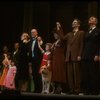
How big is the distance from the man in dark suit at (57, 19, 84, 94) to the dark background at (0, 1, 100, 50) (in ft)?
10.5

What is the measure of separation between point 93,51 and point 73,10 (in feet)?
13.8

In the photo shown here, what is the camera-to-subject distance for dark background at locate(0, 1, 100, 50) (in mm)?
14000

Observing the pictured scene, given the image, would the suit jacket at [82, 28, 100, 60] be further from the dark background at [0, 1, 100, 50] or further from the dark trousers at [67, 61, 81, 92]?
the dark background at [0, 1, 100, 50]

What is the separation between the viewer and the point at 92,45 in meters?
10.2

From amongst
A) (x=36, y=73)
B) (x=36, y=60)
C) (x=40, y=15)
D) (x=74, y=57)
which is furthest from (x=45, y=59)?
(x=40, y=15)

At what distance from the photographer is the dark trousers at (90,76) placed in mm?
10188

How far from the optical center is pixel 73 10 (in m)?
14.3

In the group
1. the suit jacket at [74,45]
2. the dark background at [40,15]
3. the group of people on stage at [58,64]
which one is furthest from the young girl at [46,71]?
the dark background at [40,15]

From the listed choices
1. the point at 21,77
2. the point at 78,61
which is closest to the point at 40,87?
the point at 21,77

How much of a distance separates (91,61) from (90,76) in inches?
13.2

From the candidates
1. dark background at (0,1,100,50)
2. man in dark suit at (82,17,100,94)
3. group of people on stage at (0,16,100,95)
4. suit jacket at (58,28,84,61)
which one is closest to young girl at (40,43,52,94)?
group of people on stage at (0,16,100,95)

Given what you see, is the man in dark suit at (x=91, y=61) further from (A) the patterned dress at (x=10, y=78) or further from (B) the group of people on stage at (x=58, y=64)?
(A) the patterned dress at (x=10, y=78)

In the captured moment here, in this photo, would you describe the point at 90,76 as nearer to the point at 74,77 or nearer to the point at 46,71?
the point at 74,77

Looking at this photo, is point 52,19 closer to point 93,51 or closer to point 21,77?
point 21,77
